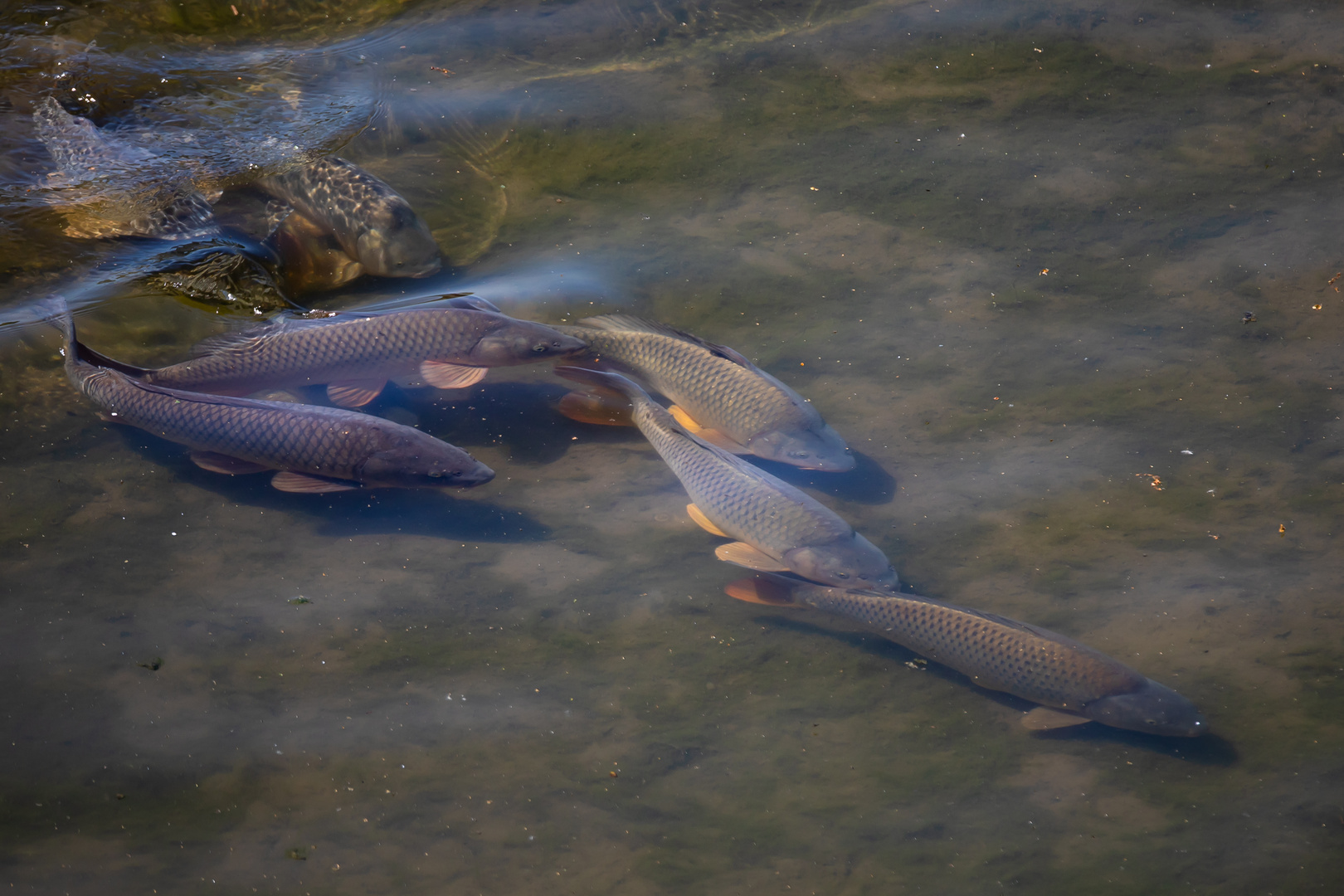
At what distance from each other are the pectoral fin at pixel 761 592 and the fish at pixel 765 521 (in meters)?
0.08

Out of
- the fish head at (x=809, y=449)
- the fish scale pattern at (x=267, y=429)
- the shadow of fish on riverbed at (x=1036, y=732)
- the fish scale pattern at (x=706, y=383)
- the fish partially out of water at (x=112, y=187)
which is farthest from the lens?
the fish partially out of water at (x=112, y=187)

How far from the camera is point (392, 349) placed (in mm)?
4211

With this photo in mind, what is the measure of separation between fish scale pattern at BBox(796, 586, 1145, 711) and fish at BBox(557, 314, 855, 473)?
0.77 m

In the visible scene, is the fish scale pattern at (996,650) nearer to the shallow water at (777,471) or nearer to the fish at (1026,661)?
the fish at (1026,661)

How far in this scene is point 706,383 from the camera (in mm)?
4141

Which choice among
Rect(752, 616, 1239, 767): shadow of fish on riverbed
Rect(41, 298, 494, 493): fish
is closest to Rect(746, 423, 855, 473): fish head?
Rect(752, 616, 1239, 767): shadow of fish on riverbed

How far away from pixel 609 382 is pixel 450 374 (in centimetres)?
82

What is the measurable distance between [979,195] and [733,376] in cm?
228

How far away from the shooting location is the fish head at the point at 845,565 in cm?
340

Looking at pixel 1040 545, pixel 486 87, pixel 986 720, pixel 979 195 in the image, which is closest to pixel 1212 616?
pixel 1040 545

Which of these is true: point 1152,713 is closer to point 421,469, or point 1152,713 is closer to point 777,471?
point 777,471

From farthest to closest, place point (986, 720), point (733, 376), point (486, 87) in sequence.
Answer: point (486, 87) → point (733, 376) → point (986, 720)

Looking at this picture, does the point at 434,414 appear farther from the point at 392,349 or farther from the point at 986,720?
the point at 986,720

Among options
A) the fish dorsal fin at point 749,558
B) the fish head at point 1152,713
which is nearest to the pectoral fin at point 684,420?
the fish dorsal fin at point 749,558
